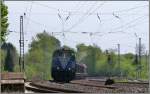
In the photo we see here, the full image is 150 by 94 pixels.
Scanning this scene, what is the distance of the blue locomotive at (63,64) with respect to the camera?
40.0m

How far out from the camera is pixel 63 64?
39.9m

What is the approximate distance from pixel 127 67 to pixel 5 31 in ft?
198

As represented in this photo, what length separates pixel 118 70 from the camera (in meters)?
93.2

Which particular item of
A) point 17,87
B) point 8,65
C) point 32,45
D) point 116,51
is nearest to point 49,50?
point 32,45

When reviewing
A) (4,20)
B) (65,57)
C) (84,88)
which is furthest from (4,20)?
(84,88)

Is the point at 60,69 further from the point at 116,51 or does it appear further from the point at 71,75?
the point at 116,51

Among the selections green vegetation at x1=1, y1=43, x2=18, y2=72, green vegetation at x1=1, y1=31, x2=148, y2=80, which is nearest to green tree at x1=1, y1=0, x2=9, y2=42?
green vegetation at x1=1, y1=31, x2=148, y2=80

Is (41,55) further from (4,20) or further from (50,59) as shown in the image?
(4,20)

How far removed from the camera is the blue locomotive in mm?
39969

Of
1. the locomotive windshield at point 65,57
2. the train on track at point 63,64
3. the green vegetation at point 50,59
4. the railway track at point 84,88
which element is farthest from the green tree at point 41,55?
the railway track at point 84,88

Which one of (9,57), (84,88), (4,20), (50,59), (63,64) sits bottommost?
(84,88)

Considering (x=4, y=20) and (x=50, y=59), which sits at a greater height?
(x=4, y=20)

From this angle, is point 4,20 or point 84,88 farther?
point 4,20

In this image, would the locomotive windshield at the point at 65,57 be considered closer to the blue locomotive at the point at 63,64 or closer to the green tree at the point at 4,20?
the blue locomotive at the point at 63,64
